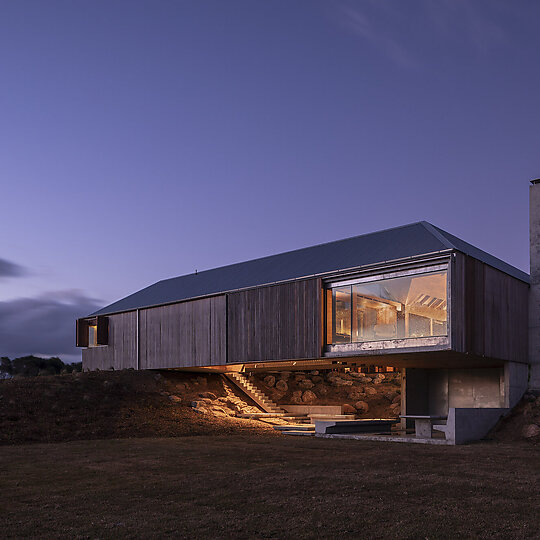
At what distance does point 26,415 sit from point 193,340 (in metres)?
7.85

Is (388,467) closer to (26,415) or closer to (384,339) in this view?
(384,339)

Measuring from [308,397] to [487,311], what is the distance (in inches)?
466

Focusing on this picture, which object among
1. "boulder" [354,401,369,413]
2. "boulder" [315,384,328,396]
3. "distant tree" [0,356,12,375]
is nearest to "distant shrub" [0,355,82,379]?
"distant tree" [0,356,12,375]

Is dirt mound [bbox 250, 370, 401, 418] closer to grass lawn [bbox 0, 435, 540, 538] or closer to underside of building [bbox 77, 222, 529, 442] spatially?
underside of building [bbox 77, 222, 529, 442]

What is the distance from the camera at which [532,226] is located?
783 inches

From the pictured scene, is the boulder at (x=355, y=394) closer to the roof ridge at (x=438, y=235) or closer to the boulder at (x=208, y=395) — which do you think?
the boulder at (x=208, y=395)

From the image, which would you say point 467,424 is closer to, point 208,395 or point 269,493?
point 269,493

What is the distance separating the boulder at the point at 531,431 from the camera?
16234 mm

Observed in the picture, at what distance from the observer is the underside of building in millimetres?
16797

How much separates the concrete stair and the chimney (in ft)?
35.2

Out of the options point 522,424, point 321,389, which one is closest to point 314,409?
point 321,389

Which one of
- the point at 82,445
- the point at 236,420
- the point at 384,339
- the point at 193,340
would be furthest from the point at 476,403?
the point at 82,445

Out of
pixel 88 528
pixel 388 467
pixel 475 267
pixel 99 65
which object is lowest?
pixel 388 467

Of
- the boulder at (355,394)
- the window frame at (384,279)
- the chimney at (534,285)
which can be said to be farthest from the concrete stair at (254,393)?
the chimney at (534,285)
